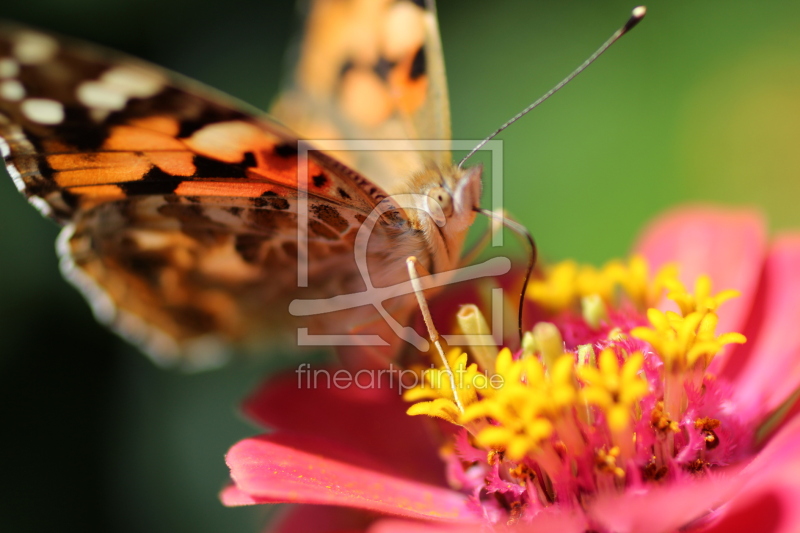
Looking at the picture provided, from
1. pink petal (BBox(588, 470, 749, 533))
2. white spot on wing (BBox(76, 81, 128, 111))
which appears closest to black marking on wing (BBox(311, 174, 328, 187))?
white spot on wing (BBox(76, 81, 128, 111))

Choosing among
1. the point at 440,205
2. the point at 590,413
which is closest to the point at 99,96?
the point at 440,205

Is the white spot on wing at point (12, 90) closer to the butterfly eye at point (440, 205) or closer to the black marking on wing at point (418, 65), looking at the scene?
the butterfly eye at point (440, 205)

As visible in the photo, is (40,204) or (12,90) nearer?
(12,90)

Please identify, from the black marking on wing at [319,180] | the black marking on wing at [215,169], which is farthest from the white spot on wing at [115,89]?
the black marking on wing at [319,180]

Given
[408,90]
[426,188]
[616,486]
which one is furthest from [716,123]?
[616,486]

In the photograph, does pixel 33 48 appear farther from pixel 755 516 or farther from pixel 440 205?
pixel 755 516

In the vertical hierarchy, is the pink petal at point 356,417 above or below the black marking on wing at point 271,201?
below
